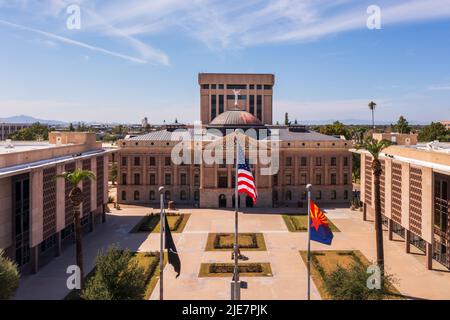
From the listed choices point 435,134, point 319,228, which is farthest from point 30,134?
point 319,228

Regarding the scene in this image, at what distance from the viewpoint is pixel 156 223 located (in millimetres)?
64312

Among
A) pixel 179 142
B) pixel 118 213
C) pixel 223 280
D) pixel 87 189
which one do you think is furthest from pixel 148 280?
pixel 179 142

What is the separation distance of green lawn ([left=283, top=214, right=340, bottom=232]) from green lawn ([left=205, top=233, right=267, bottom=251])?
20.9ft

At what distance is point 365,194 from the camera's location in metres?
67.2

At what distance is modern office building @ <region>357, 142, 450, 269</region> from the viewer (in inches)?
1591

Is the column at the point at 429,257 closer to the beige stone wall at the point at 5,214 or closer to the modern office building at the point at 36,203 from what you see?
the modern office building at the point at 36,203

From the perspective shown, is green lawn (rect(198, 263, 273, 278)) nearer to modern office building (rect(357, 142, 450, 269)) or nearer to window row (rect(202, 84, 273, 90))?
modern office building (rect(357, 142, 450, 269))

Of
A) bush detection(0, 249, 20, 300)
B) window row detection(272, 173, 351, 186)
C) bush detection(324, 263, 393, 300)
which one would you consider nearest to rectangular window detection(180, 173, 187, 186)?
window row detection(272, 173, 351, 186)

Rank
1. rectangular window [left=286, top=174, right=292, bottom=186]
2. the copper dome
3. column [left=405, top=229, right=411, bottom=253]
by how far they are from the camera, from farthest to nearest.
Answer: the copper dome
rectangular window [left=286, top=174, right=292, bottom=186]
column [left=405, top=229, right=411, bottom=253]

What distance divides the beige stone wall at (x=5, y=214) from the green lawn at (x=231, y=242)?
72.8 ft

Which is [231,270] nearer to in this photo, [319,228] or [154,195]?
[319,228]
